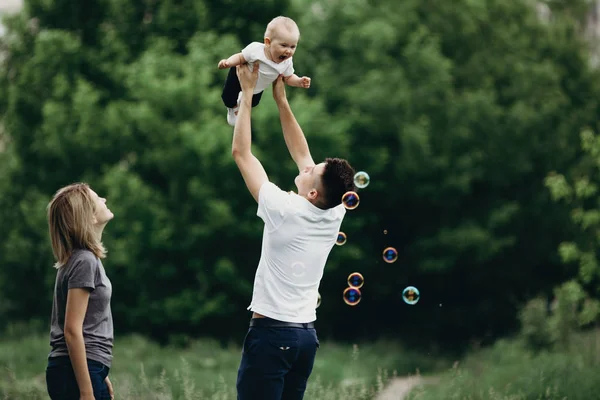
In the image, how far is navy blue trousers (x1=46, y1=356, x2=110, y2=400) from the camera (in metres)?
4.52

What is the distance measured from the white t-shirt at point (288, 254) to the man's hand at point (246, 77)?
0.62 metres

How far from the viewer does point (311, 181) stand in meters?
4.82

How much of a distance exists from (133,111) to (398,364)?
8.39 m

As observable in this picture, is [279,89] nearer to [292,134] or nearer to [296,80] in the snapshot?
[296,80]

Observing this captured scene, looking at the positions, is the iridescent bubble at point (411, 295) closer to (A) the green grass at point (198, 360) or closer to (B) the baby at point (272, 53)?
(B) the baby at point (272, 53)

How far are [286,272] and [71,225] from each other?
1.02 meters

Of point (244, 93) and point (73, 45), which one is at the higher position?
point (73, 45)

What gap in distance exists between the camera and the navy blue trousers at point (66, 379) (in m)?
4.52

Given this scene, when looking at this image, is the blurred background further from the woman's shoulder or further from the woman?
the woman's shoulder

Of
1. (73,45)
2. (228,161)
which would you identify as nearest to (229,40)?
(228,161)

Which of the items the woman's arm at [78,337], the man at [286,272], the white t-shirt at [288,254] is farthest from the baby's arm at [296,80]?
the woman's arm at [78,337]

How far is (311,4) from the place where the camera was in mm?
27297

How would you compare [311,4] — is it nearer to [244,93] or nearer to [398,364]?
[398,364]

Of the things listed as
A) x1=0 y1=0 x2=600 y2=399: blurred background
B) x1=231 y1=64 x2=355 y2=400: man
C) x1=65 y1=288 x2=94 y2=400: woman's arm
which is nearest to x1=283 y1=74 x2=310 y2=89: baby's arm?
x1=231 y1=64 x2=355 y2=400: man
